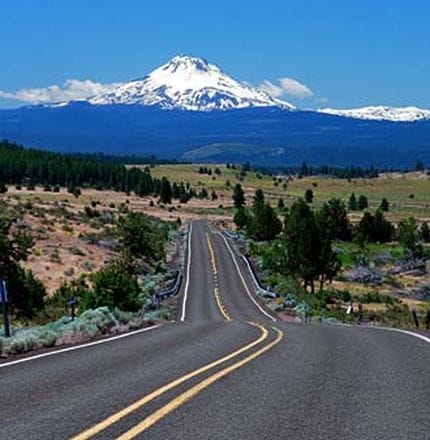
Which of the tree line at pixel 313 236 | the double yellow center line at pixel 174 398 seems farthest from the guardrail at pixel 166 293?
the double yellow center line at pixel 174 398

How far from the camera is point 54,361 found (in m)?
12.6

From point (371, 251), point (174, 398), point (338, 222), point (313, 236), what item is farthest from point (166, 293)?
point (338, 222)

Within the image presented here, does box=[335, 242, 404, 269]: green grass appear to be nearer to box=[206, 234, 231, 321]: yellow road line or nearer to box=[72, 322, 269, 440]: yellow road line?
box=[206, 234, 231, 321]: yellow road line

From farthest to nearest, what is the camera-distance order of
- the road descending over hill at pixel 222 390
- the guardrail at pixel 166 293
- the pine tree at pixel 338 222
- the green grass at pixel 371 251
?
the pine tree at pixel 338 222
the green grass at pixel 371 251
the guardrail at pixel 166 293
the road descending over hill at pixel 222 390

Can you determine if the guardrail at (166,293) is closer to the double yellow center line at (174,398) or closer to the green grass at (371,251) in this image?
the green grass at (371,251)

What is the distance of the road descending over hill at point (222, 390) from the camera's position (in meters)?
8.11

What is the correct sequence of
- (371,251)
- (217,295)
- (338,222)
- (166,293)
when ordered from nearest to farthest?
(166,293) → (217,295) → (371,251) → (338,222)

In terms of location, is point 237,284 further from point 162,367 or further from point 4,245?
point 162,367

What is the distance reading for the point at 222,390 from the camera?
10195 mm

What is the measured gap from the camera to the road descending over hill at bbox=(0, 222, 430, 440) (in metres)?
8.11

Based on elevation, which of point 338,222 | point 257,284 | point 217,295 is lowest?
point 257,284

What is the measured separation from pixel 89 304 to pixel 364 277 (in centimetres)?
4456

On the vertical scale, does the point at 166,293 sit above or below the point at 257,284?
above

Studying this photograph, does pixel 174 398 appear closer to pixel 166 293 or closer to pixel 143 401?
pixel 143 401
